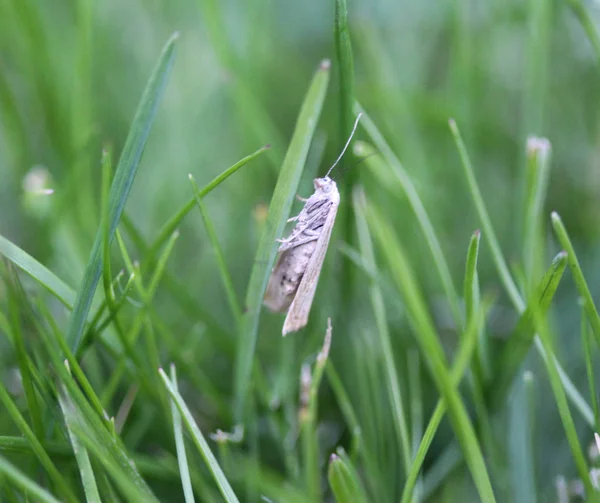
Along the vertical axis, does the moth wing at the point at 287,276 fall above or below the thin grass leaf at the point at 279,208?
below

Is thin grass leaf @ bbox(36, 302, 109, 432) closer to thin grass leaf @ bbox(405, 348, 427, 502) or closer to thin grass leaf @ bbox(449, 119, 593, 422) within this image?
thin grass leaf @ bbox(405, 348, 427, 502)

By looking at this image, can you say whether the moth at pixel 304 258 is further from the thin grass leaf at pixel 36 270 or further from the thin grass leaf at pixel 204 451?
the thin grass leaf at pixel 36 270

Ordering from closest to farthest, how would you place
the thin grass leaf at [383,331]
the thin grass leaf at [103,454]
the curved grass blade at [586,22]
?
the thin grass leaf at [103,454]
the thin grass leaf at [383,331]
the curved grass blade at [586,22]

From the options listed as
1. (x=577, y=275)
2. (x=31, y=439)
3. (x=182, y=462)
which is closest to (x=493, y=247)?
(x=577, y=275)

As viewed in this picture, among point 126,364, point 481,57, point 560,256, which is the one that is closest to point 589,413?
point 560,256

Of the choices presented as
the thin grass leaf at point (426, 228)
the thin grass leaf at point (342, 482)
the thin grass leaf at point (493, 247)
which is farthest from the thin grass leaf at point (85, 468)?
the thin grass leaf at point (493, 247)
